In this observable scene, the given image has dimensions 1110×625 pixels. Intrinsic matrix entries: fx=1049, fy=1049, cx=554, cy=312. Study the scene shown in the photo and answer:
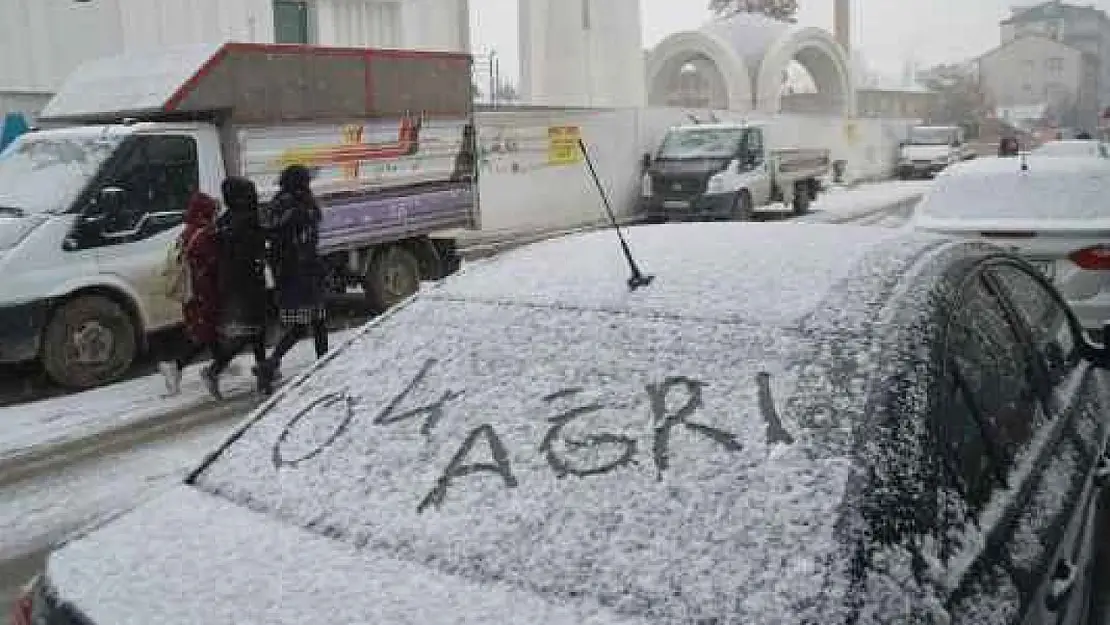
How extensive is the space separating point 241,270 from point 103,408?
140 cm

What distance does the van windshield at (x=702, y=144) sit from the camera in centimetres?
2023

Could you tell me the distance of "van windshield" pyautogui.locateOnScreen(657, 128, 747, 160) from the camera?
2023 cm

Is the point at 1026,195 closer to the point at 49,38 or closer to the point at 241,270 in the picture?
the point at 241,270

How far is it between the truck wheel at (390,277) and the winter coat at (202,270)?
10.5 feet

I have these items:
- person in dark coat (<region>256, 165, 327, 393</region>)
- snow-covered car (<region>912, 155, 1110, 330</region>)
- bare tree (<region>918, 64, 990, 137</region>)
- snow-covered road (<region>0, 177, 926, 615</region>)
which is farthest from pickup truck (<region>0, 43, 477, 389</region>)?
bare tree (<region>918, 64, 990, 137</region>)

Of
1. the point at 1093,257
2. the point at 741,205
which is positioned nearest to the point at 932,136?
the point at 741,205

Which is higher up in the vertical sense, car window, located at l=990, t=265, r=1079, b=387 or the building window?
the building window

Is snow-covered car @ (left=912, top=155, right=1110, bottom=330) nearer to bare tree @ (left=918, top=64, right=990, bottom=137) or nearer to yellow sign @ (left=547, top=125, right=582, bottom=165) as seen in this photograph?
yellow sign @ (left=547, top=125, right=582, bottom=165)

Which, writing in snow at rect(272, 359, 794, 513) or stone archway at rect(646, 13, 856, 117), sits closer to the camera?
writing in snow at rect(272, 359, 794, 513)

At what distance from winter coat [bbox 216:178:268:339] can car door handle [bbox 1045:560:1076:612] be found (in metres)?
6.11

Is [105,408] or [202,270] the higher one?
[202,270]

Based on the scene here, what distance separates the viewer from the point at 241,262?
7516mm

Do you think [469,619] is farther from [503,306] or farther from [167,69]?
[167,69]

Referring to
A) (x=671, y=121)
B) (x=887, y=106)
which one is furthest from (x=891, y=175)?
(x=887, y=106)
